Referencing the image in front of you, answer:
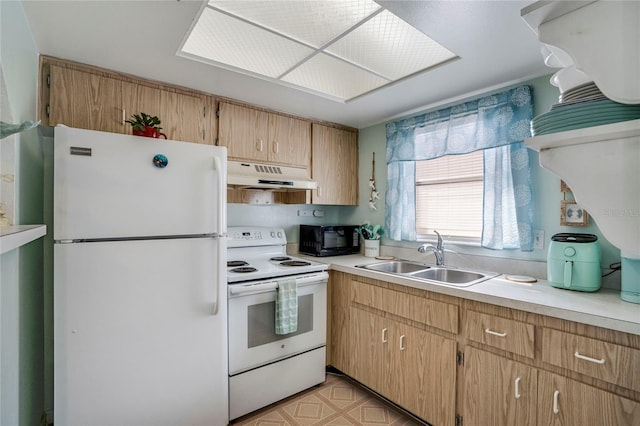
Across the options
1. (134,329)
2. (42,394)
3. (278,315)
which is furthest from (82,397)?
(278,315)

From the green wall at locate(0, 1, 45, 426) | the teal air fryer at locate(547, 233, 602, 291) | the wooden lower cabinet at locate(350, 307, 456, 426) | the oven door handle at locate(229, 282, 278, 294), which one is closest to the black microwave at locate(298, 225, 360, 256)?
the wooden lower cabinet at locate(350, 307, 456, 426)

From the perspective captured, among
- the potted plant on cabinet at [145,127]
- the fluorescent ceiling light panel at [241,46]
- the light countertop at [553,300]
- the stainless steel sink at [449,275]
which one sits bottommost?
the stainless steel sink at [449,275]

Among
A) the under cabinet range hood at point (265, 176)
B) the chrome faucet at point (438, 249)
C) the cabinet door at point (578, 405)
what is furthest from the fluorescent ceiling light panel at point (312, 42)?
the cabinet door at point (578, 405)

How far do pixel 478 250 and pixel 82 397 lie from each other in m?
2.48

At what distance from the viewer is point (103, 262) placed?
1.48m

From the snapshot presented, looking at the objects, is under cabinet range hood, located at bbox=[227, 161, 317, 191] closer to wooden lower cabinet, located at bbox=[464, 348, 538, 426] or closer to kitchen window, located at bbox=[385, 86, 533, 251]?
kitchen window, located at bbox=[385, 86, 533, 251]

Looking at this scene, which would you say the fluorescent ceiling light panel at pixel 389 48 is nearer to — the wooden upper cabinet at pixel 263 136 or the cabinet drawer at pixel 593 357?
the wooden upper cabinet at pixel 263 136

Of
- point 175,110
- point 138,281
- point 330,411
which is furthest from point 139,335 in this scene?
point 175,110

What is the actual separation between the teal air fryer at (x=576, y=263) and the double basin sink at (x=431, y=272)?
0.37m

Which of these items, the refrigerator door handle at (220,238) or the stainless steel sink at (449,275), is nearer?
the refrigerator door handle at (220,238)

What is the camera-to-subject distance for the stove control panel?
2.48 metres

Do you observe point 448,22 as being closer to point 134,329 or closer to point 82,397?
point 134,329

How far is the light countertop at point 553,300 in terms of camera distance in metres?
1.19

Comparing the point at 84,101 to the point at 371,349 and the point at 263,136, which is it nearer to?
the point at 263,136
